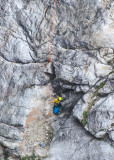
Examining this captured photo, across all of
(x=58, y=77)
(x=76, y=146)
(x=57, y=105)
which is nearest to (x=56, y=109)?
(x=57, y=105)

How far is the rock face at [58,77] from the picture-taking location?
13148mm

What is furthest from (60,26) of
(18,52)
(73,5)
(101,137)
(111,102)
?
(101,137)

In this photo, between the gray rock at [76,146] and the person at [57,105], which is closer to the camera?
the gray rock at [76,146]

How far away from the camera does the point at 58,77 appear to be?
599 inches

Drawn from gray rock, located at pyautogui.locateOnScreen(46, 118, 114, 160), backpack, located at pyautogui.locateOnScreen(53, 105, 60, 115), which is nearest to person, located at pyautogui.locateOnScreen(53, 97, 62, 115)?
backpack, located at pyautogui.locateOnScreen(53, 105, 60, 115)

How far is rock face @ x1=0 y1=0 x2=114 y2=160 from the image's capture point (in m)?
13.1

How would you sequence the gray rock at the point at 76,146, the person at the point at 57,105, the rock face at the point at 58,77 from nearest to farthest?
the gray rock at the point at 76,146, the rock face at the point at 58,77, the person at the point at 57,105

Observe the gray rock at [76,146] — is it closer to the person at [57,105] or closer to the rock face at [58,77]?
the rock face at [58,77]

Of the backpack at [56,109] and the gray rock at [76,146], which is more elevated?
the backpack at [56,109]

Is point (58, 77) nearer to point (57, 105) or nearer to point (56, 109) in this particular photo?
point (57, 105)

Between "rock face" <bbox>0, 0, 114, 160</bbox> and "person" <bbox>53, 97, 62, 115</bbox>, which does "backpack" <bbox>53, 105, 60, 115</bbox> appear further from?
"rock face" <bbox>0, 0, 114, 160</bbox>

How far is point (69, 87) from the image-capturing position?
15117mm

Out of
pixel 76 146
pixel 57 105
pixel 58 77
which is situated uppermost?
pixel 58 77

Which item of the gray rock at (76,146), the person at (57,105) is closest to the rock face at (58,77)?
the gray rock at (76,146)
